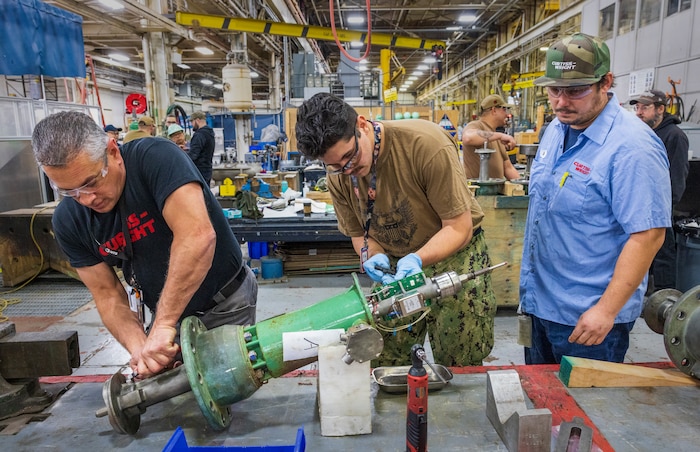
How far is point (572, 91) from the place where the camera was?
52.2 inches

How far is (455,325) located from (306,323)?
0.71 m

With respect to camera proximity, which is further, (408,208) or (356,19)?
(356,19)

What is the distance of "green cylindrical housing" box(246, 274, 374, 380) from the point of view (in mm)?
1060

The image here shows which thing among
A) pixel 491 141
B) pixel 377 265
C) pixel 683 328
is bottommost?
pixel 683 328

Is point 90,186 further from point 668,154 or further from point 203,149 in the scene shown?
point 668,154

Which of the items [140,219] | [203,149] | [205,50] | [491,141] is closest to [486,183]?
[491,141]

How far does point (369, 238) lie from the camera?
63.7 inches

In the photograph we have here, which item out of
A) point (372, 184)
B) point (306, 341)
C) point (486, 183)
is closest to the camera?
point (306, 341)

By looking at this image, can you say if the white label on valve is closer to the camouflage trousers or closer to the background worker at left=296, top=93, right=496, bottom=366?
the background worker at left=296, top=93, right=496, bottom=366

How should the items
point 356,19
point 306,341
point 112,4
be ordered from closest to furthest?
point 306,341 → point 112,4 → point 356,19

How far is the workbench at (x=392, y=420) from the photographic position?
1.05 metres

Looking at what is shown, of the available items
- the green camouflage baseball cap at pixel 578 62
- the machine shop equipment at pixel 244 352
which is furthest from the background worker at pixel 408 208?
the green camouflage baseball cap at pixel 578 62

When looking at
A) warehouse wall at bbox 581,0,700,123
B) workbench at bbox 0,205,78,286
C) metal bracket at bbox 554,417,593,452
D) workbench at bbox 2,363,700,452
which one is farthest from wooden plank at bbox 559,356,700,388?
A: workbench at bbox 0,205,78,286

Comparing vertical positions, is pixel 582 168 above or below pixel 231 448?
above
